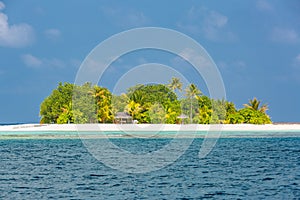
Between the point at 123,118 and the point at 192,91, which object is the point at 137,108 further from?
the point at 192,91

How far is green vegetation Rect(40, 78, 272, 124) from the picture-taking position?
308 feet

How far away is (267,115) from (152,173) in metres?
79.4

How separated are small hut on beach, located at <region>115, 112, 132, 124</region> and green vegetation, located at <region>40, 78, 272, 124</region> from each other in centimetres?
95

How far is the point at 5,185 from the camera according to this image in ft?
74.3

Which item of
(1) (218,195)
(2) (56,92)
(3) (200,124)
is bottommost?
(1) (218,195)

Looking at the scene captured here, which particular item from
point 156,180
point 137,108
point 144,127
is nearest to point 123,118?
point 137,108

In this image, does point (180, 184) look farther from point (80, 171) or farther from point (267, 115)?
point (267, 115)

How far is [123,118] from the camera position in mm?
97250

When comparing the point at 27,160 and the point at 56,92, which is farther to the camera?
the point at 56,92

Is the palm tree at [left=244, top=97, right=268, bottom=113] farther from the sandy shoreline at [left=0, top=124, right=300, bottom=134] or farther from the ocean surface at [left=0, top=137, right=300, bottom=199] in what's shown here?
the ocean surface at [left=0, top=137, right=300, bottom=199]

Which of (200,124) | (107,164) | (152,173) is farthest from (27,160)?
(200,124)

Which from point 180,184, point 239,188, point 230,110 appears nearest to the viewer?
point 239,188

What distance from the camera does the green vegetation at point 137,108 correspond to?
308ft

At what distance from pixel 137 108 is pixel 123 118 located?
4880mm
